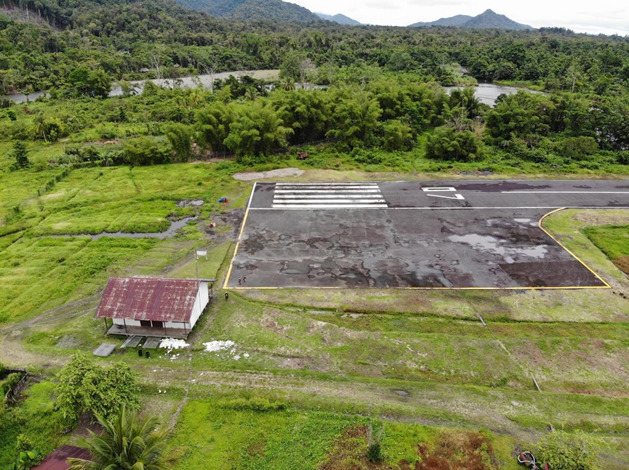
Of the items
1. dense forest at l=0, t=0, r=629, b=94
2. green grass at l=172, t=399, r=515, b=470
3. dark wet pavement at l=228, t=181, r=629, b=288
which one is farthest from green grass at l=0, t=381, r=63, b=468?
dense forest at l=0, t=0, r=629, b=94

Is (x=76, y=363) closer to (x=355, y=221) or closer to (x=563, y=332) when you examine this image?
(x=355, y=221)

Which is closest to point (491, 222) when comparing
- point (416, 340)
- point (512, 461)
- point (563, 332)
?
point (563, 332)

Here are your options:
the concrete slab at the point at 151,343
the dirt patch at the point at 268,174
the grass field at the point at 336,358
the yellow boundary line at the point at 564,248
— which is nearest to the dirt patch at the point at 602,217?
the yellow boundary line at the point at 564,248

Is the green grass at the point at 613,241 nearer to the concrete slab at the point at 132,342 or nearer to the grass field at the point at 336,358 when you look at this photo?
the grass field at the point at 336,358

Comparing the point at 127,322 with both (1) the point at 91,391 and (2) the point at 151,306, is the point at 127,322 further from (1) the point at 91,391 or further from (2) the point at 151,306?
(1) the point at 91,391

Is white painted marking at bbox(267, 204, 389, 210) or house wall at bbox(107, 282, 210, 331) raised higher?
white painted marking at bbox(267, 204, 389, 210)

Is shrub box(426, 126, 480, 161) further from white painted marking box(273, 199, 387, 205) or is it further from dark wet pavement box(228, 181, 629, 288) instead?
white painted marking box(273, 199, 387, 205)
